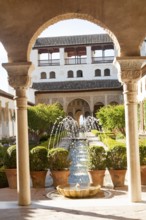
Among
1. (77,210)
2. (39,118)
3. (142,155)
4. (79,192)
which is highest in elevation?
(39,118)

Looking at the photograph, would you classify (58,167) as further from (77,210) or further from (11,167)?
(77,210)

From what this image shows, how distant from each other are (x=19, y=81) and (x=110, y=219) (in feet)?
10.3

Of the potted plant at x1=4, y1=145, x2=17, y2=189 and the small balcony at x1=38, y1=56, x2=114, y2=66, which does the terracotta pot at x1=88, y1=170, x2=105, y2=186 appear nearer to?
the potted plant at x1=4, y1=145, x2=17, y2=189

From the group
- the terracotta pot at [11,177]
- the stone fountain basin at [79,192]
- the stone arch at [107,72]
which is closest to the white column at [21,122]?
the stone fountain basin at [79,192]

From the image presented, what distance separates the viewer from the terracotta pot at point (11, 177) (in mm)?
9758

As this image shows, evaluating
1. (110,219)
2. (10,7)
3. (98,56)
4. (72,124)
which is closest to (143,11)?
(10,7)

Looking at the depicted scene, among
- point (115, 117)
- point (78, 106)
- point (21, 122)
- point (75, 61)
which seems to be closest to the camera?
point (21, 122)

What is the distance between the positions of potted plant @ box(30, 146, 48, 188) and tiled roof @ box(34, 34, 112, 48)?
44.9 meters

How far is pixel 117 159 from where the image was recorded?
9812 mm

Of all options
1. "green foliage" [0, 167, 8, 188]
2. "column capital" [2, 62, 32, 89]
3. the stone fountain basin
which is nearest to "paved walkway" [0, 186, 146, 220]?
the stone fountain basin

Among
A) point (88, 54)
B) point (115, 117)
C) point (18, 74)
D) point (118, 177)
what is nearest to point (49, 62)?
point (88, 54)

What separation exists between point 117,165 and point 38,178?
2093 mm

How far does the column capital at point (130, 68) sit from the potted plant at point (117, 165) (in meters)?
2.92

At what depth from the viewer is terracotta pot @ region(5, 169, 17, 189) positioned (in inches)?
384
